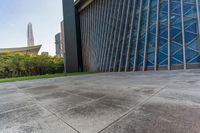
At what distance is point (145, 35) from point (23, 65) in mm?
30321

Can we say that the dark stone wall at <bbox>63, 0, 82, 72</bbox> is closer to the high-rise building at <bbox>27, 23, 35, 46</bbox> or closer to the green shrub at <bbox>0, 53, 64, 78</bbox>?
the green shrub at <bbox>0, 53, 64, 78</bbox>

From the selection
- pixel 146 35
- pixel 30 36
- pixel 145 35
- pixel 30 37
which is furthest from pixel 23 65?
pixel 30 36

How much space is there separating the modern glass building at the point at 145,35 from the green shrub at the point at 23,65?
18766mm

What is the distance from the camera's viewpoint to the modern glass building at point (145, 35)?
13.3 meters

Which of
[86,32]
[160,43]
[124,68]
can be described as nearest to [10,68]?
[86,32]

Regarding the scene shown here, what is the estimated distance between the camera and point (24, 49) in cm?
5697

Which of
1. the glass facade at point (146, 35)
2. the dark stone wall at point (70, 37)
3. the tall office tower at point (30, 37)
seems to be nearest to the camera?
the glass facade at point (146, 35)

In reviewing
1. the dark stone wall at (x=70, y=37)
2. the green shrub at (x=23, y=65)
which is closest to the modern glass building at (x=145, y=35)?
the dark stone wall at (x=70, y=37)

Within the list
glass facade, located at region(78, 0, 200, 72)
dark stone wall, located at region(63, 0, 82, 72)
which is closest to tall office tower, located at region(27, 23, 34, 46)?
dark stone wall, located at region(63, 0, 82, 72)

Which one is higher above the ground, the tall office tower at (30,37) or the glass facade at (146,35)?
the tall office tower at (30,37)

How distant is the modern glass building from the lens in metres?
13.3

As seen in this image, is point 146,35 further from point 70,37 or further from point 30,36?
point 30,36

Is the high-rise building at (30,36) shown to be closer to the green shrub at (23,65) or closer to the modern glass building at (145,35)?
the green shrub at (23,65)

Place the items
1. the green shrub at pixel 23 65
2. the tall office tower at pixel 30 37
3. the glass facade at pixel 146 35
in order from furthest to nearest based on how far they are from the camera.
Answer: the tall office tower at pixel 30 37, the green shrub at pixel 23 65, the glass facade at pixel 146 35
